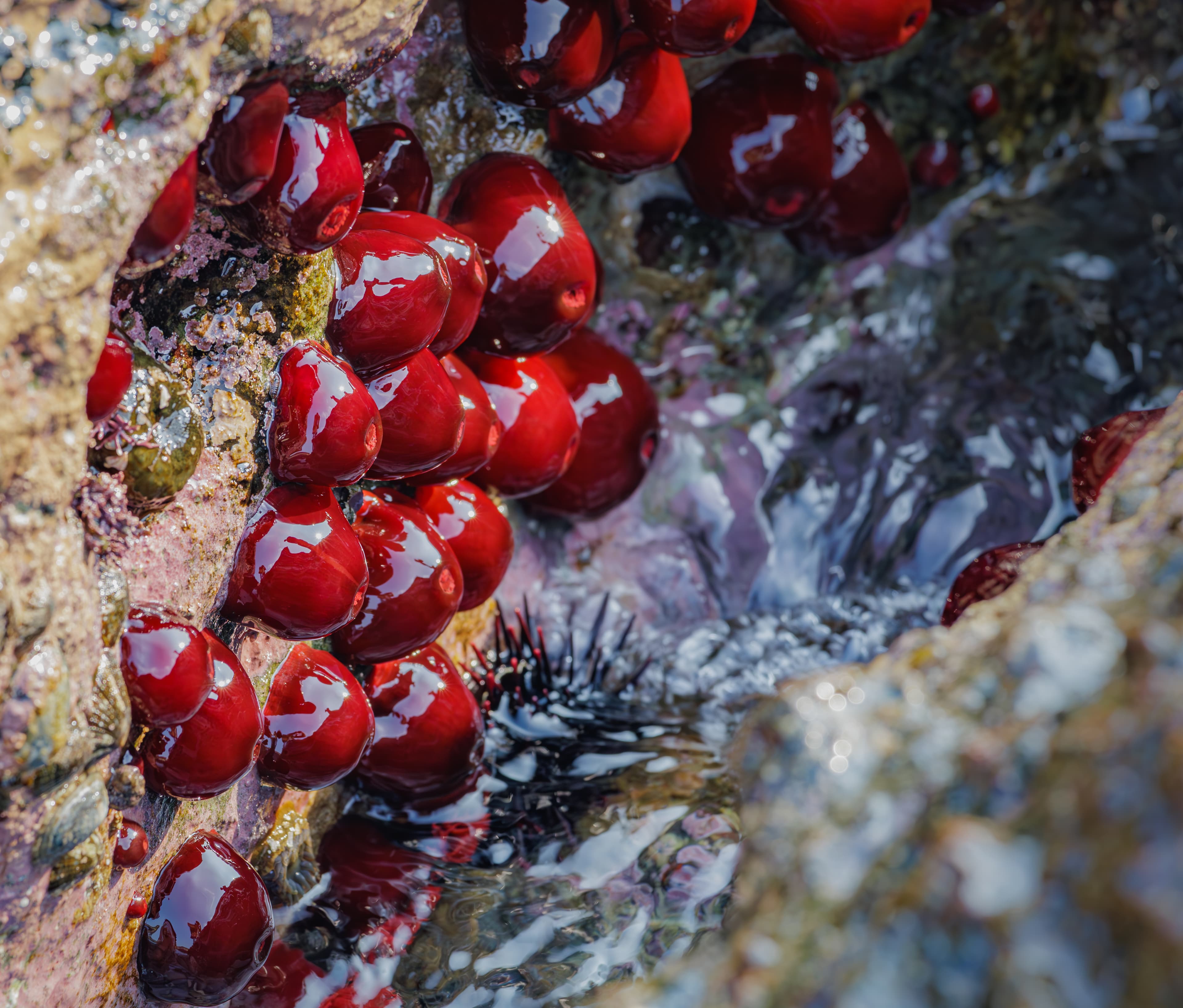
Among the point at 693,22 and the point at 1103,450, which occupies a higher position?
the point at 693,22

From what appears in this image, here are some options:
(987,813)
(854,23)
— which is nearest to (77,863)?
(987,813)

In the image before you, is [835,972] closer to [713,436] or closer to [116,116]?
[116,116]

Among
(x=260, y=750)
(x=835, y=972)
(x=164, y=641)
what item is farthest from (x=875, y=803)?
(x=260, y=750)

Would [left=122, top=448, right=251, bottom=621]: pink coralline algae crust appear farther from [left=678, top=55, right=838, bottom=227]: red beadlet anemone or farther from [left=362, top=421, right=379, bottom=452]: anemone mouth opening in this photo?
[left=678, top=55, right=838, bottom=227]: red beadlet anemone

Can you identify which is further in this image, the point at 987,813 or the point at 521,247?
the point at 521,247

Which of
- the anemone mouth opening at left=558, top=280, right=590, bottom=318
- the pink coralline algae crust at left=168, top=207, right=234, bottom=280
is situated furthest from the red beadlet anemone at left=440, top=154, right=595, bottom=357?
the pink coralline algae crust at left=168, top=207, right=234, bottom=280

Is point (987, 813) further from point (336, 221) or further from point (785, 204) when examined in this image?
point (785, 204)
